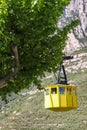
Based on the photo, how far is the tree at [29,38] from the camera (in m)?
15.2

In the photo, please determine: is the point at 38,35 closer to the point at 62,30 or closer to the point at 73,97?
the point at 62,30

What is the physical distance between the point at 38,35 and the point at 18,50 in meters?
1.09

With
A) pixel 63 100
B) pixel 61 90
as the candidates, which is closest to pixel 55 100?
pixel 63 100

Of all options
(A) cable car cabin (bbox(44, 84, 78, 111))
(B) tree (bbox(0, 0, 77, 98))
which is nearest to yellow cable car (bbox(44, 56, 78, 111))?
(A) cable car cabin (bbox(44, 84, 78, 111))

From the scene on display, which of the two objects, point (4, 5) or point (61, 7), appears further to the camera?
point (61, 7)

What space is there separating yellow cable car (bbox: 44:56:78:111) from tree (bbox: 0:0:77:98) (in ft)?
3.21

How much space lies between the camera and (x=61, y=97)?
16453 millimetres

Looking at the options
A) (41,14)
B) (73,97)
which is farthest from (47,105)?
(41,14)

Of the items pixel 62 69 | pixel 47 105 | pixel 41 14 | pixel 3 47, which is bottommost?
pixel 47 105

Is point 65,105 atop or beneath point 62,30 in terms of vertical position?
beneath

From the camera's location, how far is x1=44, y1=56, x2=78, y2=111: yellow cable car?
613 inches

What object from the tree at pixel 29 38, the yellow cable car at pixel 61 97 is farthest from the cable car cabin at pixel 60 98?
the tree at pixel 29 38

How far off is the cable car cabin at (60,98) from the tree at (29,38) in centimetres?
100

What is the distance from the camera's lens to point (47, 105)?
1641cm
